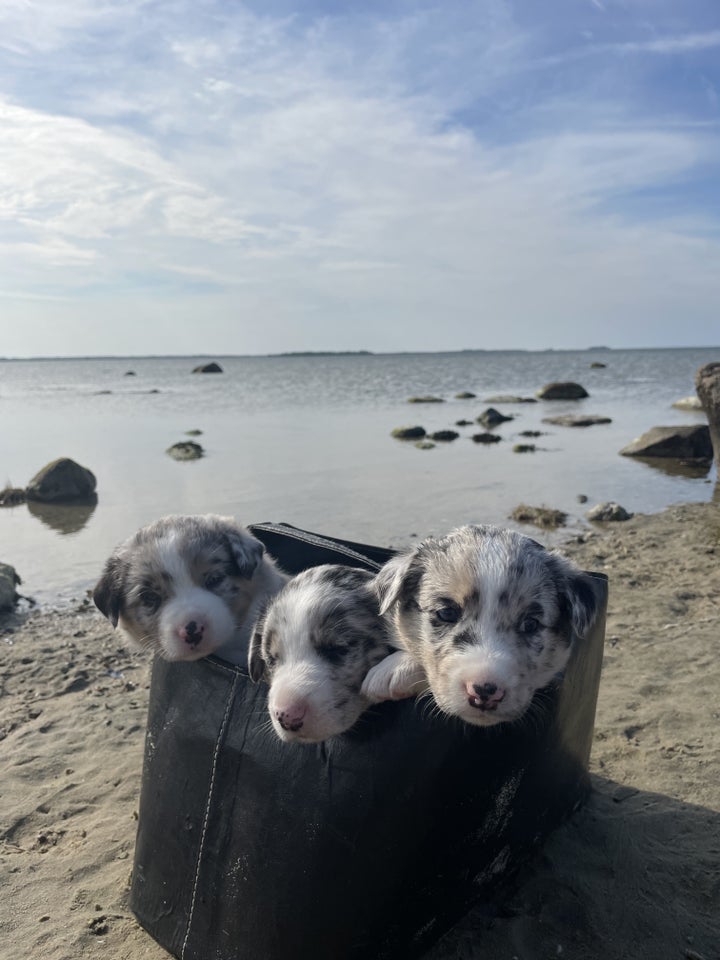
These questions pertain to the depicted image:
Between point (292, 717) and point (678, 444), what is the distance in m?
17.9

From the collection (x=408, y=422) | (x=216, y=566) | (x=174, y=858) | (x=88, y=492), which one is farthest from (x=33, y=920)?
(x=408, y=422)

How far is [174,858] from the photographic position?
3.40 meters

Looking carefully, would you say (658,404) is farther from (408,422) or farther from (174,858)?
(174,858)

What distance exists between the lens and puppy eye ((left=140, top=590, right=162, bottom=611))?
3.91 m

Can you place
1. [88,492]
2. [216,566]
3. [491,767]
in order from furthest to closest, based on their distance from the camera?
[88,492]
[216,566]
[491,767]

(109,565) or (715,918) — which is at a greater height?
(109,565)

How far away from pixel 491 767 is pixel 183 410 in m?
36.2

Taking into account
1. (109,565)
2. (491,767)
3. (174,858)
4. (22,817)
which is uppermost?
(109,565)

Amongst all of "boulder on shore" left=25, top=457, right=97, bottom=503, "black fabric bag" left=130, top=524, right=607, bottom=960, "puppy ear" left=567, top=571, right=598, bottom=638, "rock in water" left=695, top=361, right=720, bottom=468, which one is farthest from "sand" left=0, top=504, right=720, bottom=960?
"rock in water" left=695, top=361, right=720, bottom=468

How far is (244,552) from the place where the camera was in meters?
4.15

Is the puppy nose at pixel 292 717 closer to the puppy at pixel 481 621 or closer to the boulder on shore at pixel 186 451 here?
the puppy at pixel 481 621

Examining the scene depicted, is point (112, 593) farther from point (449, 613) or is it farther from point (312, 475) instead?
point (312, 475)

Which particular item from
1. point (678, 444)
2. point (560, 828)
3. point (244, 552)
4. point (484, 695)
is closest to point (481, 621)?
point (484, 695)

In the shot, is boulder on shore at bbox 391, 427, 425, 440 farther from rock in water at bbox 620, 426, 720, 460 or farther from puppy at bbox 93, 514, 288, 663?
puppy at bbox 93, 514, 288, 663
